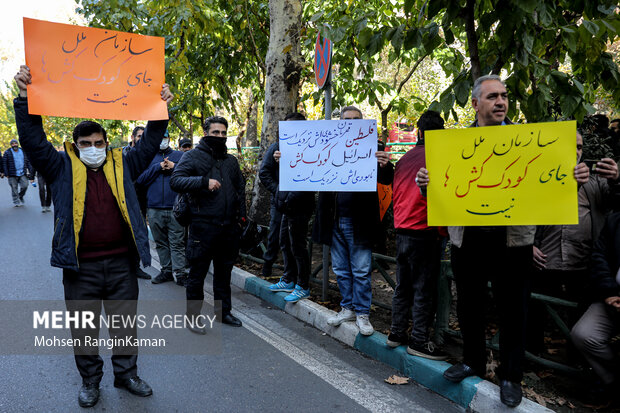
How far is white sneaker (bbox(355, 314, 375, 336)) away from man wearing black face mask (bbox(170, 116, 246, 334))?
1275mm

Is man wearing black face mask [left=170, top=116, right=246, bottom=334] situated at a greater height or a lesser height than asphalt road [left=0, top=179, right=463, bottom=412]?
greater

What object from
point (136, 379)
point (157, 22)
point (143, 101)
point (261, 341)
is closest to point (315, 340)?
point (261, 341)

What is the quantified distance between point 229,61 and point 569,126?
9597mm

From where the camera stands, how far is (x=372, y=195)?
4188 millimetres

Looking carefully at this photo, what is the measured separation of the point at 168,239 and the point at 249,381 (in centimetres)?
347

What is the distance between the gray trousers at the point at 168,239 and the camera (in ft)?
20.4

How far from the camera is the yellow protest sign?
2627mm

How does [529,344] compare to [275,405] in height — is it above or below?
above

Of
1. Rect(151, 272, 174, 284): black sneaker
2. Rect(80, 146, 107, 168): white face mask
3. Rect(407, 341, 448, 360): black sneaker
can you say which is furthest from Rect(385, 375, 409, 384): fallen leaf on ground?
Rect(151, 272, 174, 284): black sneaker

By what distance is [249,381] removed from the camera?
11.3ft

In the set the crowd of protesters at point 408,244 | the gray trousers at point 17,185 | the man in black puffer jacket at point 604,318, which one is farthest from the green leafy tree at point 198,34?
the man in black puffer jacket at point 604,318

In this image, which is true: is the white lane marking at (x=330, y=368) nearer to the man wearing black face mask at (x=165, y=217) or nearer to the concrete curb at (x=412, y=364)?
the concrete curb at (x=412, y=364)

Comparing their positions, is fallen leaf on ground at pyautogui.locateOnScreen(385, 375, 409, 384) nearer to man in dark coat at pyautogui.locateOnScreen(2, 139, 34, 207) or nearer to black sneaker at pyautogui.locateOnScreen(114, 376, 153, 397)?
black sneaker at pyautogui.locateOnScreen(114, 376, 153, 397)

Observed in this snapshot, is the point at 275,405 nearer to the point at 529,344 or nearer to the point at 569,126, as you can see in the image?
the point at 529,344
